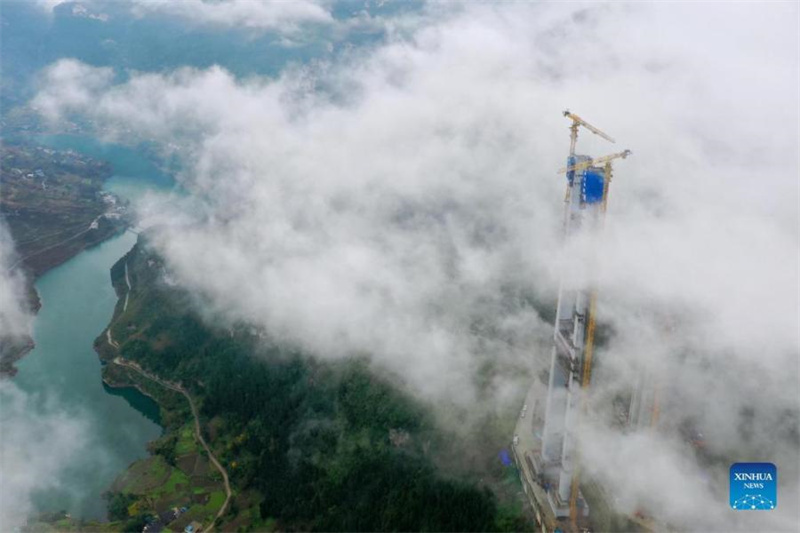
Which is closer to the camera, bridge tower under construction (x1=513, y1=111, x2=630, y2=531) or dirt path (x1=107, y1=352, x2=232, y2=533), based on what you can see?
bridge tower under construction (x1=513, y1=111, x2=630, y2=531)

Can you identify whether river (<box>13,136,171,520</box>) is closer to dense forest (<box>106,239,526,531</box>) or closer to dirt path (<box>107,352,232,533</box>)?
dirt path (<box>107,352,232,533</box>)

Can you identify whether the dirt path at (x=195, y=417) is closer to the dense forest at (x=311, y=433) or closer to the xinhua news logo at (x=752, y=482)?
the dense forest at (x=311, y=433)

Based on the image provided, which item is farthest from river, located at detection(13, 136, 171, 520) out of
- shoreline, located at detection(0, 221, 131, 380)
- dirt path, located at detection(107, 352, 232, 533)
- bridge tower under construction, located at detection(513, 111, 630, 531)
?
bridge tower under construction, located at detection(513, 111, 630, 531)

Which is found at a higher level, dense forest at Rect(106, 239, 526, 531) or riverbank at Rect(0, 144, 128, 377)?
riverbank at Rect(0, 144, 128, 377)

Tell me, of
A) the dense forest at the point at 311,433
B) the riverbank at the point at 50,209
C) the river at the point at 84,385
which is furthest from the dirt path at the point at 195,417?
the riverbank at the point at 50,209

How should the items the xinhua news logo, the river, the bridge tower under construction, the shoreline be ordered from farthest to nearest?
the shoreline, the river, the bridge tower under construction, the xinhua news logo

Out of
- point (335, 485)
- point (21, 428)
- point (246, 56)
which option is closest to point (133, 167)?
point (246, 56)

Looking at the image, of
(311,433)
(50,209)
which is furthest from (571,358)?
(50,209)
